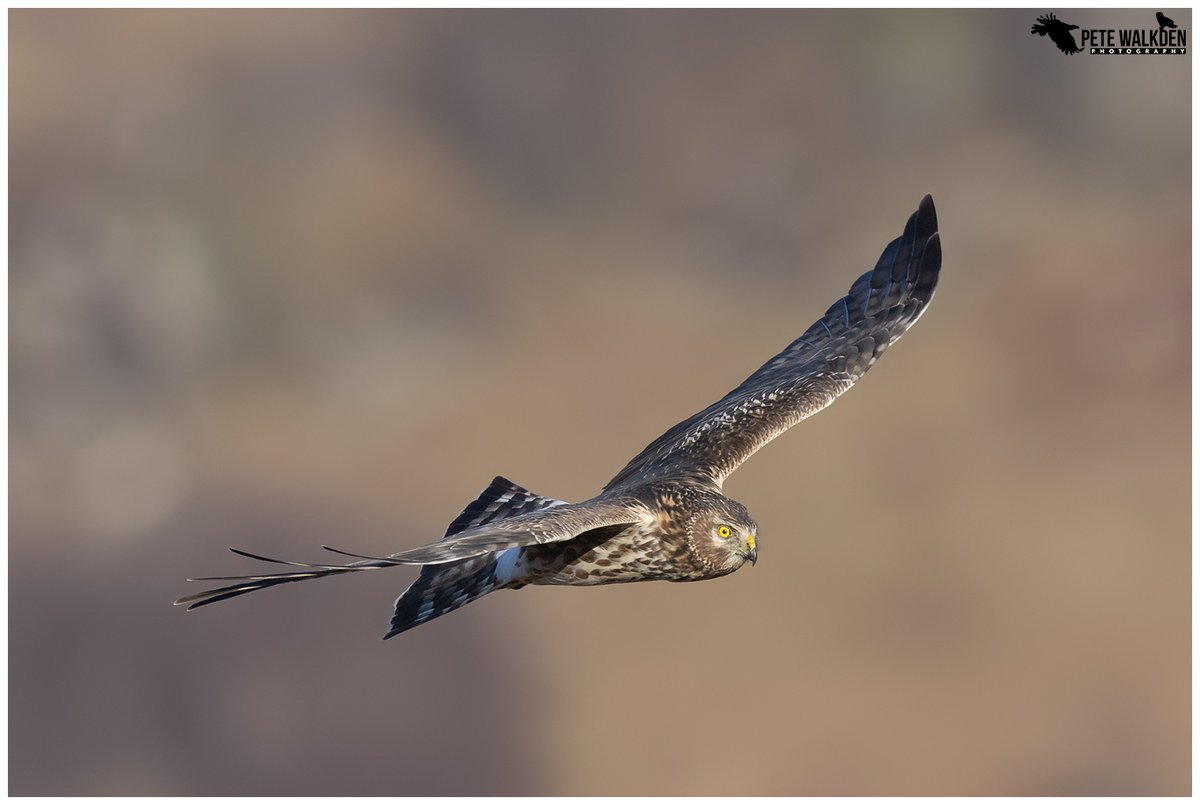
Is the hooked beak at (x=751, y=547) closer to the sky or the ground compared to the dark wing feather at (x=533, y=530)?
closer to the ground

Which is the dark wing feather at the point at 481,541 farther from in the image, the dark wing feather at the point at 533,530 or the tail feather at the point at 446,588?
the tail feather at the point at 446,588

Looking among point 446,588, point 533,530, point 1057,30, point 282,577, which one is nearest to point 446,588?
point 446,588

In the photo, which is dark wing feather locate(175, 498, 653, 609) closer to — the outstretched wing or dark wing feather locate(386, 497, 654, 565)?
dark wing feather locate(386, 497, 654, 565)

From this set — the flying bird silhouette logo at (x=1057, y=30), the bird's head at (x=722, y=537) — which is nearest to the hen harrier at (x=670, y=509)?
the bird's head at (x=722, y=537)

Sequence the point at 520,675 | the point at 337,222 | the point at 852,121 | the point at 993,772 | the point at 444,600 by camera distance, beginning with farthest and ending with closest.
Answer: the point at 852,121
the point at 337,222
the point at 520,675
the point at 993,772
the point at 444,600

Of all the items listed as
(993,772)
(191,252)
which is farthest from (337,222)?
(993,772)

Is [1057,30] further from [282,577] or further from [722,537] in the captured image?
[282,577]

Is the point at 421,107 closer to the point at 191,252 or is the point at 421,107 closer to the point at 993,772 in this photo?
the point at 191,252

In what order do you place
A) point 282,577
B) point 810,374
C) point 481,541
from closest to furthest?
point 282,577 → point 481,541 → point 810,374
